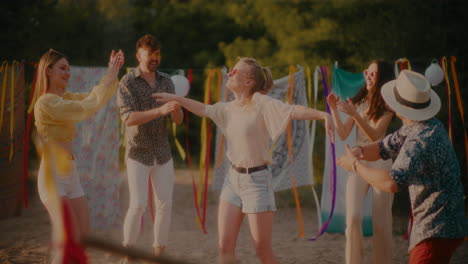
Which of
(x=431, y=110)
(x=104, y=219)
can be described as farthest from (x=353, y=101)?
(x=104, y=219)

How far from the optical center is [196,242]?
227 inches

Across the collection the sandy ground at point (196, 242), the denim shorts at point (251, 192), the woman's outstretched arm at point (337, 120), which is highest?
the woman's outstretched arm at point (337, 120)

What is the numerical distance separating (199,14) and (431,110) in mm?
14750

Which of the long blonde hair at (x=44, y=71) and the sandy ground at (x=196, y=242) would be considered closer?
the long blonde hair at (x=44, y=71)

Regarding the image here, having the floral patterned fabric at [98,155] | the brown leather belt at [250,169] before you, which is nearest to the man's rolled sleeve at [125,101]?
the brown leather belt at [250,169]

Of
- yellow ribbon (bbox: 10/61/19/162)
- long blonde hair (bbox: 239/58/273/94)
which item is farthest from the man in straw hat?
yellow ribbon (bbox: 10/61/19/162)

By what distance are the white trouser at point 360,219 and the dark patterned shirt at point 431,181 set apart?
954 millimetres

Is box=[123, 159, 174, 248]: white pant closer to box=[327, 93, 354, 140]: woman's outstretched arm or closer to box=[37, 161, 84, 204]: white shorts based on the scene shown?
box=[37, 161, 84, 204]: white shorts

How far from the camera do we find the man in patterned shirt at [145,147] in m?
3.88

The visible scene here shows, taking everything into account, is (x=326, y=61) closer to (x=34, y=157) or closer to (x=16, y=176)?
(x=16, y=176)

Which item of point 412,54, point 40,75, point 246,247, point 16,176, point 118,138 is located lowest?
point 246,247

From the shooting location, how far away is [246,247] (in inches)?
218

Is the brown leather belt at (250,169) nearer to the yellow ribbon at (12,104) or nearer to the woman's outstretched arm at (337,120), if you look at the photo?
the woman's outstretched arm at (337,120)

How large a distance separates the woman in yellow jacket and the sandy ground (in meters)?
1.55
